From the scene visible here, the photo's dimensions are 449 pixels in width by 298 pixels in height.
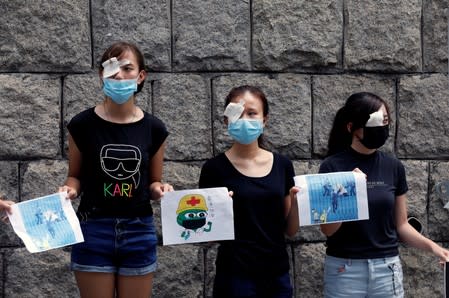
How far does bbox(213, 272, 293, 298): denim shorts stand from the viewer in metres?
3.68

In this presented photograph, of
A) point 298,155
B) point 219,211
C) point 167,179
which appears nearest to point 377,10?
point 298,155

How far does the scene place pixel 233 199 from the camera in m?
3.74

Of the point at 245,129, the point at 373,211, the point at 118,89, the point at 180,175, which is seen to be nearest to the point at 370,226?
the point at 373,211

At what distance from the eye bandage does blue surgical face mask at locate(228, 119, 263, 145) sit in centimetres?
59

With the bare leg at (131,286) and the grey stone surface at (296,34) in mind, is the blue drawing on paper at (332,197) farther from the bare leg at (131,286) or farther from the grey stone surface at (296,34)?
the grey stone surface at (296,34)

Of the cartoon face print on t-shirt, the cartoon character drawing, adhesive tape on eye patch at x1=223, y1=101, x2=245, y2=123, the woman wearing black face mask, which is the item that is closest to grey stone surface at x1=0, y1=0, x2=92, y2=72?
the cartoon face print on t-shirt

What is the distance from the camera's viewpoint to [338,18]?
16.9ft

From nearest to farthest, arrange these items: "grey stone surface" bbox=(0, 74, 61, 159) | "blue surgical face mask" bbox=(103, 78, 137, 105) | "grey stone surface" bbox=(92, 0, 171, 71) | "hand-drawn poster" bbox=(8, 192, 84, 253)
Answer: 1. "hand-drawn poster" bbox=(8, 192, 84, 253)
2. "blue surgical face mask" bbox=(103, 78, 137, 105)
3. "grey stone surface" bbox=(0, 74, 61, 159)
4. "grey stone surface" bbox=(92, 0, 171, 71)

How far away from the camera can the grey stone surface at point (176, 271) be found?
495 centimetres

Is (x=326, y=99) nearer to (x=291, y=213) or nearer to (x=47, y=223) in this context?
(x=291, y=213)

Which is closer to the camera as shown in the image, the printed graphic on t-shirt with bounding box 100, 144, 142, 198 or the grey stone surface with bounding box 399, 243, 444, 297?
the printed graphic on t-shirt with bounding box 100, 144, 142, 198

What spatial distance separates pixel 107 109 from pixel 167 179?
45.5 inches

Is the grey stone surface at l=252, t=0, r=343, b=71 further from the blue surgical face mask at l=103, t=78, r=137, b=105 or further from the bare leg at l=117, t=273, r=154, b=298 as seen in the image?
the bare leg at l=117, t=273, r=154, b=298

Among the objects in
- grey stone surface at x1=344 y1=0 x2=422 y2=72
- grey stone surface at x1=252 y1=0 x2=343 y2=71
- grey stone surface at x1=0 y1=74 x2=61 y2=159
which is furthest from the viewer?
grey stone surface at x1=344 y1=0 x2=422 y2=72
